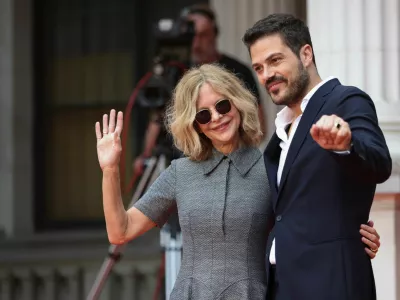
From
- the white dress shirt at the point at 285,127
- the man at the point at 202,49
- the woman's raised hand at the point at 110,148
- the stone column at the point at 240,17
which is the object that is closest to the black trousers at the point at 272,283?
the white dress shirt at the point at 285,127

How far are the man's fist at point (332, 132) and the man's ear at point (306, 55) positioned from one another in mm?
517

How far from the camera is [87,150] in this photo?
351 inches

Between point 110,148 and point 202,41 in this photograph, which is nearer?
point 110,148

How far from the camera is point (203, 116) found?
12.5ft

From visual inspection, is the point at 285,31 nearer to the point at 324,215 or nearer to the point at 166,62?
the point at 324,215

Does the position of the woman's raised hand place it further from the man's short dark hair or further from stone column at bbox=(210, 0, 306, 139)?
stone column at bbox=(210, 0, 306, 139)

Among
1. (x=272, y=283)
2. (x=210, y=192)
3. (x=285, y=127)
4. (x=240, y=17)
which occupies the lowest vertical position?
(x=272, y=283)

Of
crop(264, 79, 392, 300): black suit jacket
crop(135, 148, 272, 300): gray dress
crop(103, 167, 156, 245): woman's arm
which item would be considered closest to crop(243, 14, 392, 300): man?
crop(264, 79, 392, 300): black suit jacket

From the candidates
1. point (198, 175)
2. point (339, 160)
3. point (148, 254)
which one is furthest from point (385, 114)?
point (148, 254)

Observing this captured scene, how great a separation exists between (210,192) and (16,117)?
5.05m

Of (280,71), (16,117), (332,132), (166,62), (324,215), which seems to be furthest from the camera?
(16,117)

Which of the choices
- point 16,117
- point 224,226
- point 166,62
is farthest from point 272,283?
point 16,117

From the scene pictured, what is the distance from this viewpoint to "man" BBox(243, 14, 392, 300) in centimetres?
338

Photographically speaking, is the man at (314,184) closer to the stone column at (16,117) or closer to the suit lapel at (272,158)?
the suit lapel at (272,158)
